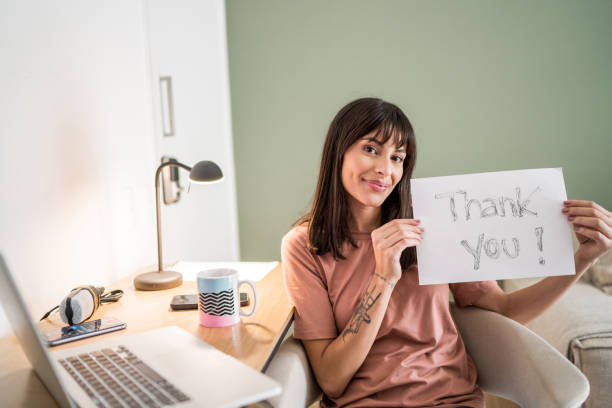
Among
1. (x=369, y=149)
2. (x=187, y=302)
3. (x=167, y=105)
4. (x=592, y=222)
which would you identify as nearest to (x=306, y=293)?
(x=187, y=302)

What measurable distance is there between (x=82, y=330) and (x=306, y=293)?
49 centimetres

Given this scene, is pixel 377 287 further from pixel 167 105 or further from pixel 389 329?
pixel 167 105

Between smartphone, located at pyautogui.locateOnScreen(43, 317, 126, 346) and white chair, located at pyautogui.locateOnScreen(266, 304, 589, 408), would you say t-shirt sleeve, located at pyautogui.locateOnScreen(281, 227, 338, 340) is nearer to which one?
white chair, located at pyautogui.locateOnScreen(266, 304, 589, 408)

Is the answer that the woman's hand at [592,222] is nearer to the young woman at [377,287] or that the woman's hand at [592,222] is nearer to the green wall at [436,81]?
the young woman at [377,287]

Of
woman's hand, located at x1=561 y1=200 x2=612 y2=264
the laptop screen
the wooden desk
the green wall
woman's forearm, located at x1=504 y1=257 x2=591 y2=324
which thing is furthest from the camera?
the green wall

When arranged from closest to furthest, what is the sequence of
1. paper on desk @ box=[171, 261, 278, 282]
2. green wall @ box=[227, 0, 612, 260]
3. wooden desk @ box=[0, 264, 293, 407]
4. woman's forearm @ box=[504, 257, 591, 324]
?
wooden desk @ box=[0, 264, 293, 407] → woman's forearm @ box=[504, 257, 591, 324] → paper on desk @ box=[171, 261, 278, 282] → green wall @ box=[227, 0, 612, 260]

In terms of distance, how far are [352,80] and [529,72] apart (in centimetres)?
87

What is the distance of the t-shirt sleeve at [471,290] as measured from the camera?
3.90 feet

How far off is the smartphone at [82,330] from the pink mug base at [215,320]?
17 centimetres

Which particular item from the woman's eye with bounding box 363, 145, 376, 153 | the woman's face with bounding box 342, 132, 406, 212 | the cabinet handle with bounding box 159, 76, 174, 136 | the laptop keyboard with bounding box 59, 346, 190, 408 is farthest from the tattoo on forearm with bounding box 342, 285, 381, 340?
the cabinet handle with bounding box 159, 76, 174, 136

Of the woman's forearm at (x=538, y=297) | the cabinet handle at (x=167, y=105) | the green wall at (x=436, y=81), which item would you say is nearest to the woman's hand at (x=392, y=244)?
the woman's forearm at (x=538, y=297)

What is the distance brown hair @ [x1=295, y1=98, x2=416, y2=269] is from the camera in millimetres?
1088

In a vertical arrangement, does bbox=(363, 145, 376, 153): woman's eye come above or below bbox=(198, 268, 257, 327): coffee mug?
above

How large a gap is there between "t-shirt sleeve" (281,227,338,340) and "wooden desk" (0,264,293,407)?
0.04 m
